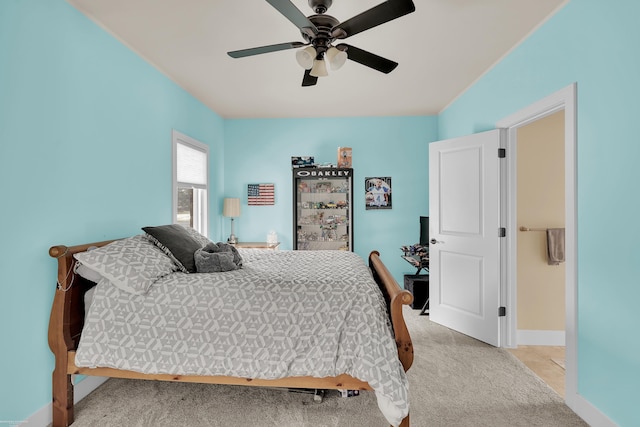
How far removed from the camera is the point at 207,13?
7.53 ft

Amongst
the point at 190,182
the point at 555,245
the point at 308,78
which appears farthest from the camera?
the point at 190,182

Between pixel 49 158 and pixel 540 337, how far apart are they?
14.3 ft

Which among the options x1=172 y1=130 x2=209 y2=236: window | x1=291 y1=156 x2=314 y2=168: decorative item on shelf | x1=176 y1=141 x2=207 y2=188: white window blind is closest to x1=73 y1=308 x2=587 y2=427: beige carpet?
x1=172 y1=130 x2=209 y2=236: window

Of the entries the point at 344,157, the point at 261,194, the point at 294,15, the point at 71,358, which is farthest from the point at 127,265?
the point at 344,157

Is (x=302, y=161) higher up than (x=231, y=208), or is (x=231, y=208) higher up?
(x=302, y=161)

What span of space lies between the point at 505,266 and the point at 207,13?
3.32m

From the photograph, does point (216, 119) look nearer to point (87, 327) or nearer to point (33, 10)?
point (33, 10)

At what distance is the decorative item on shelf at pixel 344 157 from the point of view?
190 inches

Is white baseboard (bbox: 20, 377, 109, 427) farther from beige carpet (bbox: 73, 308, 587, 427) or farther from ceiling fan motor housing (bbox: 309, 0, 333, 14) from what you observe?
ceiling fan motor housing (bbox: 309, 0, 333, 14)

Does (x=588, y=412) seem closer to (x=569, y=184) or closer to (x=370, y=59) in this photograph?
(x=569, y=184)

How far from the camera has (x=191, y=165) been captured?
4.10 metres

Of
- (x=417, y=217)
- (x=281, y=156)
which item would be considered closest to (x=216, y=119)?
(x=281, y=156)

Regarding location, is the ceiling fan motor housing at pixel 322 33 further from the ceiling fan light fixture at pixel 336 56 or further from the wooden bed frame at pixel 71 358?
the wooden bed frame at pixel 71 358

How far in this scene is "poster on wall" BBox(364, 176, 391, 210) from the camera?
5.05 meters
